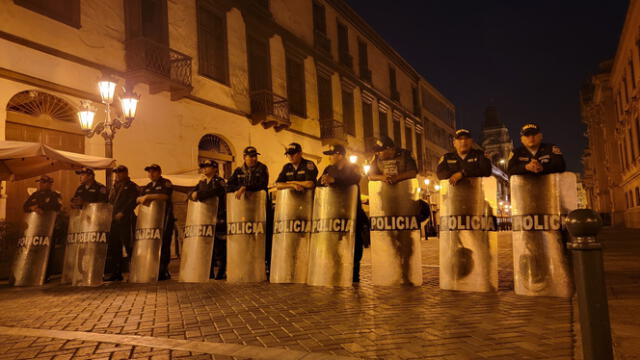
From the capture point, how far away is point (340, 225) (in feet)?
21.8

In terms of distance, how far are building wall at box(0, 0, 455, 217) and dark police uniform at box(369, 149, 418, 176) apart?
8698 millimetres

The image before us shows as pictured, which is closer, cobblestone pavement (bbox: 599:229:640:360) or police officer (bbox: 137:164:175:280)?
cobblestone pavement (bbox: 599:229:640:360)

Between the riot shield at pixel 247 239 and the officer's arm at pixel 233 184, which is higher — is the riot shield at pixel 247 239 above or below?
below

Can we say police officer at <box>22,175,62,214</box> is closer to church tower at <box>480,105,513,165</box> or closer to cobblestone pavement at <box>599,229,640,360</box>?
cobblestone pavement at <box>599,229,640,360</box>

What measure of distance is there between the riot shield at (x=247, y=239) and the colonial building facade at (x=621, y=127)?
2469cm

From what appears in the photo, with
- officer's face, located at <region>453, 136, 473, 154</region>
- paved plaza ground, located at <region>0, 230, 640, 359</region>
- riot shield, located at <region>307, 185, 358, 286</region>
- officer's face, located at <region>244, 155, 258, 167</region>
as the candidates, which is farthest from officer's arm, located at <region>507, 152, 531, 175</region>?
officer's face, located at <region>244, 155, 258, 167</region>

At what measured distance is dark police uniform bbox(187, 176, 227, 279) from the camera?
307 inches

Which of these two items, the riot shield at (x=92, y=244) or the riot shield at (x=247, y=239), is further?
the riot shield at (x=92, y=244)

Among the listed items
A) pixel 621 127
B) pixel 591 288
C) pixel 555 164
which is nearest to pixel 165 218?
pixel 555 164

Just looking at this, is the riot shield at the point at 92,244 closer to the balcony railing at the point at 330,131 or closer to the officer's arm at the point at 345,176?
the officer's arm at the point at 345,176

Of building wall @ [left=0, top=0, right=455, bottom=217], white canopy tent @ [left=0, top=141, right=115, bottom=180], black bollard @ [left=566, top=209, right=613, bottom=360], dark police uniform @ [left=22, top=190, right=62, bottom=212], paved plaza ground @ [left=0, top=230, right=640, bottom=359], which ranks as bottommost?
paved plaza ground @ [left=0, top=230, right=640, bottom=359]

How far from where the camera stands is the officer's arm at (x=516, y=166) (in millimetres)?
5645

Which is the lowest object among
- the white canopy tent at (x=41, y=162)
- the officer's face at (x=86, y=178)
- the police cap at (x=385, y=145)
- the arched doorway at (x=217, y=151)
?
the officer's face at (x=86, y=178)

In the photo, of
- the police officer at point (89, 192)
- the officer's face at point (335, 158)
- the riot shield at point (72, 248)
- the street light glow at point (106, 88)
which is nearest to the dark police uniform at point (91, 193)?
the police officer at point (89, 192)
